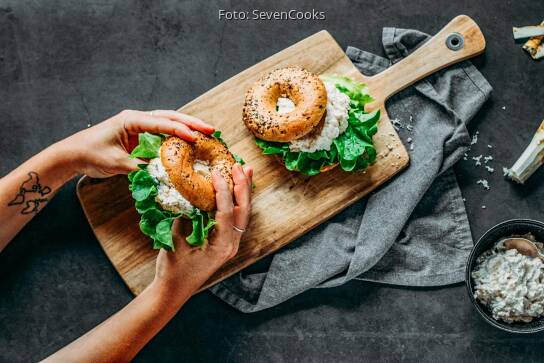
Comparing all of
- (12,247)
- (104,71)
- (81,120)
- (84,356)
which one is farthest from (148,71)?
(84,356)

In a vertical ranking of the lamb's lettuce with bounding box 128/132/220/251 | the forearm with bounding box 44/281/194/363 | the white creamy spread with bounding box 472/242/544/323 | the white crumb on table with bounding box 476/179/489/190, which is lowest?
the white creamy spread with bounding box 472/242/544/323

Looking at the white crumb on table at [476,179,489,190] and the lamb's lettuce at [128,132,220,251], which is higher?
the lamb's lettuce at [128,132,220,251]

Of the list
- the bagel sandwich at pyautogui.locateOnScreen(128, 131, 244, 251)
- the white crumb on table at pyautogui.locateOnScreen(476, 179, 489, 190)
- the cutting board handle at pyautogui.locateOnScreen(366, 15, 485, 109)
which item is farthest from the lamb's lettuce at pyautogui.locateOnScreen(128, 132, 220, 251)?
the white crumb on table at pyautogui.locateOnScreen(476, 179, 489, 190)

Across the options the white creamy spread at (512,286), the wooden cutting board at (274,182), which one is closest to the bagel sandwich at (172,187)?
→ the wooden cutting board at (274,182)

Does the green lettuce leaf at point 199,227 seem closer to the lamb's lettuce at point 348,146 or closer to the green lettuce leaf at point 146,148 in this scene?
the green lettuce leaf at point 146,148

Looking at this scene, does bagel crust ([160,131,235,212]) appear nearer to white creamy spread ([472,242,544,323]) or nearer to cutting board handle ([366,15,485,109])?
cutting board handle ([366,15,485,109])

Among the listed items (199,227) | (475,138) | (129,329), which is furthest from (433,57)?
(129,329)
